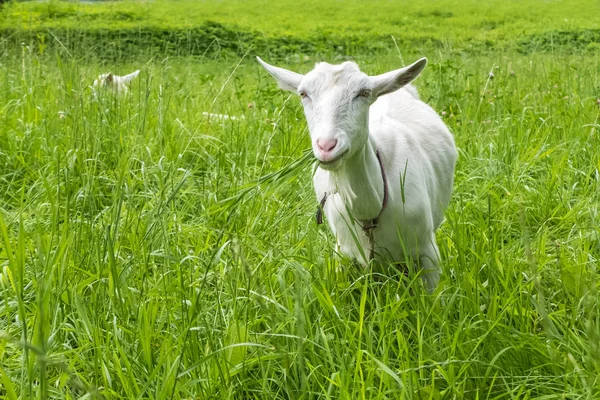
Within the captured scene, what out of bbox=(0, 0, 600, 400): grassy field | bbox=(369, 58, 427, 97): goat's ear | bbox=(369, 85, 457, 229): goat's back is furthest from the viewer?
bbox=(369, 85, 457, 229): goat's back

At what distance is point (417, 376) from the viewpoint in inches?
75.9

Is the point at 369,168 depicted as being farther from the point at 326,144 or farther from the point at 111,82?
the point at 111,82

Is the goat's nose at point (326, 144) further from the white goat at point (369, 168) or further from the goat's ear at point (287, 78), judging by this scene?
the goat's ear at point (287, 78)

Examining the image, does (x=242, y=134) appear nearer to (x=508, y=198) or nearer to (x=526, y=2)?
(x=508, y=198)

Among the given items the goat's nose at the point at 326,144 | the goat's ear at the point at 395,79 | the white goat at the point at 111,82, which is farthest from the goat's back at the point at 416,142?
the white goat at the point at 111,82

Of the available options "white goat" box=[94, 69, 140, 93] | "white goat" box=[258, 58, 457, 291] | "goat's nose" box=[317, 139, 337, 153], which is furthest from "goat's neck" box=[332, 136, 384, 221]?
"white goat" box=[94, 69, 140, 93]

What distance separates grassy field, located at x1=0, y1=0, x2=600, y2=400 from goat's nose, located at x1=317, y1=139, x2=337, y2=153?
134 mm

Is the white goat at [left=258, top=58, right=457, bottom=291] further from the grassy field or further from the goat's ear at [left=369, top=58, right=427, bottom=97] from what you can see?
the grassy field

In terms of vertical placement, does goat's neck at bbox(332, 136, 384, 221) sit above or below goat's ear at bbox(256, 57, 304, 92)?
below

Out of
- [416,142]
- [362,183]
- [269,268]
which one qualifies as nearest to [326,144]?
[362,183]

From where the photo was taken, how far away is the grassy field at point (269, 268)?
6.07 feet

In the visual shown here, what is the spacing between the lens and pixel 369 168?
2549 millimetres

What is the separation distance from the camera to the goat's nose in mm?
2150

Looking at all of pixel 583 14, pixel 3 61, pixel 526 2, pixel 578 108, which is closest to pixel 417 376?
pixel 578 108
